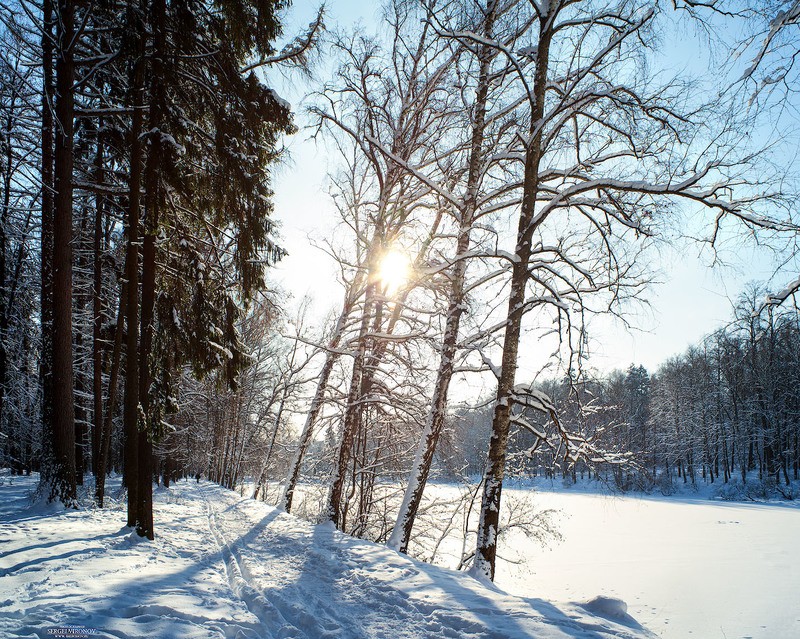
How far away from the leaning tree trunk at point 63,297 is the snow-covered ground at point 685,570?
9467 millimetres

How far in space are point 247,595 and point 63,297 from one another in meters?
6.86

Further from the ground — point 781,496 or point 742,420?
point 742,420

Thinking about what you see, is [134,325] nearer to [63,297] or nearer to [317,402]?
[63,297]

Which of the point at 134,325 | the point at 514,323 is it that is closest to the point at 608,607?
the point at 514,323

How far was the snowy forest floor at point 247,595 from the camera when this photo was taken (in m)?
3.36

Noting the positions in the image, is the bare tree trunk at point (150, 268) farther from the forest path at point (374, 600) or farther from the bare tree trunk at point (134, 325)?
the forest path at point (374, 600)

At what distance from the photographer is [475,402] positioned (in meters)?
8.38

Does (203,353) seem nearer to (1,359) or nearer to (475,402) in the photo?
(475,402)

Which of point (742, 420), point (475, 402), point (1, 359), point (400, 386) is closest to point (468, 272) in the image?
point (475, 402)

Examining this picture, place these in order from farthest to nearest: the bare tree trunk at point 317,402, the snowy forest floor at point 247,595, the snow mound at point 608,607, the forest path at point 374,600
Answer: the bare tree trunk at point 317,402 < the snow mound at point 608,607 < the forest path at point 374,600 < the snowy forest floor at point 247,595

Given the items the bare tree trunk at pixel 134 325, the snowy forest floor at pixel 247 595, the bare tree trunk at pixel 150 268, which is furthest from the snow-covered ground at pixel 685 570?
the bare tree trunk at pixel 134 325

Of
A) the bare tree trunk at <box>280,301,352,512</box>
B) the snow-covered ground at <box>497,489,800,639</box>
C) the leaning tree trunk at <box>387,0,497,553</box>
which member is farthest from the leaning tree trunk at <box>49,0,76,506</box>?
the snow-covered ground at <box>497,489,800,639</box>

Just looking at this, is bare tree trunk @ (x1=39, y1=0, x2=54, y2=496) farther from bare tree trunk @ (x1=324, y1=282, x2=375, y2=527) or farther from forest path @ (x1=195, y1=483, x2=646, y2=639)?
bare tree trunk @ (x1=324, y1=282, x2=375, y2=527)

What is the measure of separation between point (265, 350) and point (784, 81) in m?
26.5
